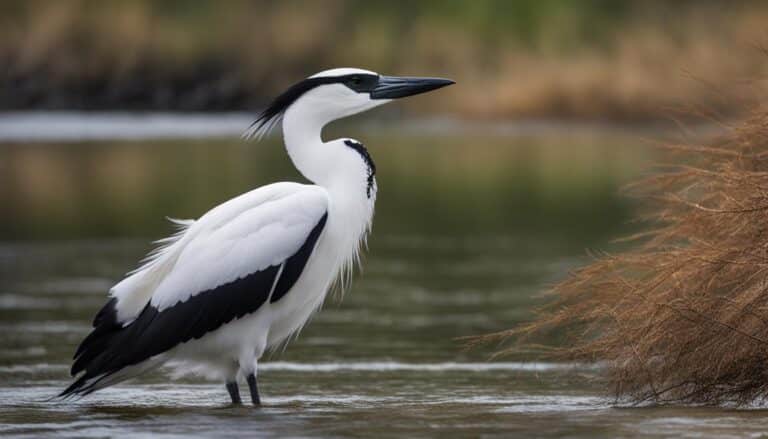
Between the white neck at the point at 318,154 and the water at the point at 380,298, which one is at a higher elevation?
the white neck at the point at 318,154

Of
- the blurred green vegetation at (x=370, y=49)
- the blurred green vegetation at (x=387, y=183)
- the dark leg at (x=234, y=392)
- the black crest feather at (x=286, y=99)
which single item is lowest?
the dark leg at (x=234, y=392)

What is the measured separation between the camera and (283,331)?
7.86m

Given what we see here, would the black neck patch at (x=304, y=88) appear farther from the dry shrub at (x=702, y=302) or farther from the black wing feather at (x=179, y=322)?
the dry shrub at (x=702, y=302)

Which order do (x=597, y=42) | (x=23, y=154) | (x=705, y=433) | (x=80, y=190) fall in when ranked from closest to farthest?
(x=705, y=433), (x=80, y=190), (x=23, y=154), (x=597, y=42)

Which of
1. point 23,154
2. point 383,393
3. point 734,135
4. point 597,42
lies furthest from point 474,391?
point 597,42

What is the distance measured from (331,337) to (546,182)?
1238 cm

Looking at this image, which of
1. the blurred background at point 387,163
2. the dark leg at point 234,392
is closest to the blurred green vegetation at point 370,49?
the blurred background at point 387,163

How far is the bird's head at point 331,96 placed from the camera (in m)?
7.89

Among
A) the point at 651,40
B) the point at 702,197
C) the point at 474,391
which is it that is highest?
the point at 651,40

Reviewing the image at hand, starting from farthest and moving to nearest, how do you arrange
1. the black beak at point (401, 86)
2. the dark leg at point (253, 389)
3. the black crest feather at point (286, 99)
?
the black beak at point (401, 86)
the black crest feather at point (286, 99)
the dark leg at point (253, 389)

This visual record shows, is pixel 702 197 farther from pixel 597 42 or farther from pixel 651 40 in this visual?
pixel 597 42

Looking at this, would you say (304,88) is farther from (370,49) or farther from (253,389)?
(370,49)

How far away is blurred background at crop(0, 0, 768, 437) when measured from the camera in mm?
8242

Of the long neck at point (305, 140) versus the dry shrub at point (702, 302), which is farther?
the long neck at point (305, 140)
